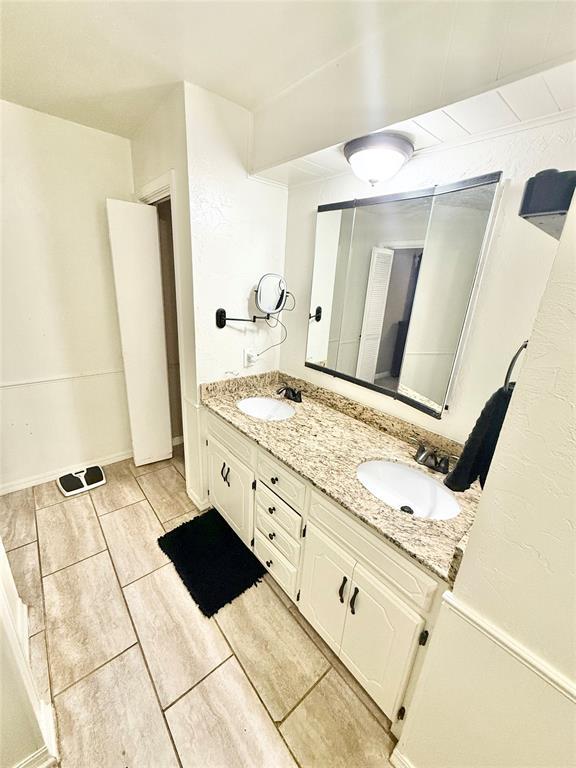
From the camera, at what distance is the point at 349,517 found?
104cm

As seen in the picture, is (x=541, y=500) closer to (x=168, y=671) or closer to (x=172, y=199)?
(x=168, y=671)

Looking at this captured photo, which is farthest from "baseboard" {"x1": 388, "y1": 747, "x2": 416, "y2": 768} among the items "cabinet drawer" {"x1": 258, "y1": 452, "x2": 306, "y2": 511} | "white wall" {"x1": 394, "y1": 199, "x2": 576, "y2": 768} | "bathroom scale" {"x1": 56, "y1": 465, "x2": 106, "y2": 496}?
"bathroom scale" {"x1": 56, "y1": 465, "x2": 106, "y2": 496}

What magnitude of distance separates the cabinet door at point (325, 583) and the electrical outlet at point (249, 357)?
1058 mm

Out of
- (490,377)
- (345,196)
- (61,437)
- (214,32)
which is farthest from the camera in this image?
(61,437)

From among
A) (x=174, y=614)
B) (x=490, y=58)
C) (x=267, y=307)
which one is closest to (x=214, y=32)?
(x=490, y=58)

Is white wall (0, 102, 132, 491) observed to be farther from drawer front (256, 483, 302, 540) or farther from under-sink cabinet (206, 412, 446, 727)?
drawer front (256, 483, 302, 540)

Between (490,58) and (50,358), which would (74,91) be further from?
(490,58)

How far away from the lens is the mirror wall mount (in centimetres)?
178

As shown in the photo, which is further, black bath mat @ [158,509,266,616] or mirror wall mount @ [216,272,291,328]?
mirror wall mount @ [216,272,291,328]

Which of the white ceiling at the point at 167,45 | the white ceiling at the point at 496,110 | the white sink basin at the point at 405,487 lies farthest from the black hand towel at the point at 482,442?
the white ceiling at the point at 167,45

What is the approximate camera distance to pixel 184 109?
138 cm

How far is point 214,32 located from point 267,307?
111 cm

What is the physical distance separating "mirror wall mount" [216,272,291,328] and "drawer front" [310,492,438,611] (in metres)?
1.11

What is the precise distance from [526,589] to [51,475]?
2.79 m
